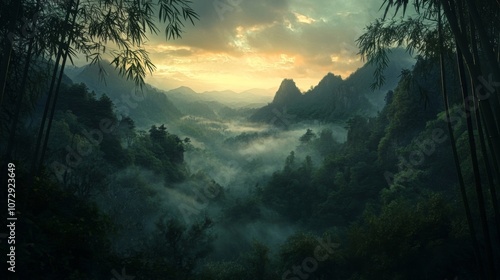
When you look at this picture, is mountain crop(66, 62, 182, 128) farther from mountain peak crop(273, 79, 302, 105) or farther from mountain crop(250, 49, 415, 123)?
mountain peak crop(273, 79, 302, 105)

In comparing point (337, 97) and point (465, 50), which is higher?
point (337, 97)

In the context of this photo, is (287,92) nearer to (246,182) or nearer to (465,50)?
(246,182)

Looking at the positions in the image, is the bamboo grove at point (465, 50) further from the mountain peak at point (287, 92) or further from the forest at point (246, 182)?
the mountain peak at point (287, 92)

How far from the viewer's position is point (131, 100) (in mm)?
144250

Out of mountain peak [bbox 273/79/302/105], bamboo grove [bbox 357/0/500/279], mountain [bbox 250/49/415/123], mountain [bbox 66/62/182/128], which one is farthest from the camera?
mountain peak [bbox 273/79/302/105]

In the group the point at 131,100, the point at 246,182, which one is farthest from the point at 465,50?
the point at 131,100

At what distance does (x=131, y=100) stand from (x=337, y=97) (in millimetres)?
83743

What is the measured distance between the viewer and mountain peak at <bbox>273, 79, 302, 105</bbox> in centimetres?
14562

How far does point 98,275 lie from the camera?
575 cm

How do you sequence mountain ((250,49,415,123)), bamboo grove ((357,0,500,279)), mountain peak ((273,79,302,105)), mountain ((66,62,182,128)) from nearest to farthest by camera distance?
bamboo grove ((357,0,500,279))
mountain ((250,49,415,123))
mountain ((66,62,182,128))
mountain peak ((273,79,302,105))

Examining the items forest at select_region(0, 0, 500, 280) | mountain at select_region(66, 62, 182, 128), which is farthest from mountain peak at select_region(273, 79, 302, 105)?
forest at select_region(0, 0, 500, 280)

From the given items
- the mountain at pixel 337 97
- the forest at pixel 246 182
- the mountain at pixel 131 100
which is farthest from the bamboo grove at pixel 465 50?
the mountain at pixel 131 100

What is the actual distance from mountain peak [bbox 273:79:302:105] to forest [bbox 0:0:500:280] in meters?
75.0

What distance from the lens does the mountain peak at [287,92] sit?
145625 mm
